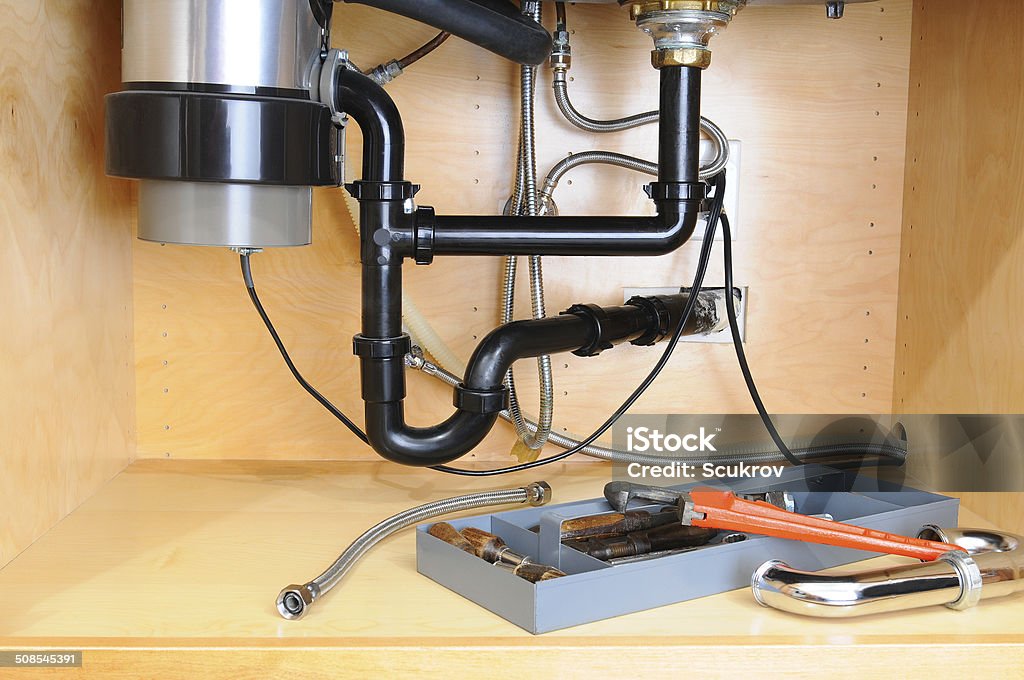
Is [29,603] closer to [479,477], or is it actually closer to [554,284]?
[479,477]

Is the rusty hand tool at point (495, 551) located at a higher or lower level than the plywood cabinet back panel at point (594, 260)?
lower

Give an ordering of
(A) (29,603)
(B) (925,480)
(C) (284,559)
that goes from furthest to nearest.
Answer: (B) (925,480) < (C) (284,559) < (A) (29,603)

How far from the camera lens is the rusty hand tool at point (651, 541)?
2.71ft

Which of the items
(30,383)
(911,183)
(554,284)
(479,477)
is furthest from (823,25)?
(30,383)

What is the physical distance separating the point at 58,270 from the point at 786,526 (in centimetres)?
71

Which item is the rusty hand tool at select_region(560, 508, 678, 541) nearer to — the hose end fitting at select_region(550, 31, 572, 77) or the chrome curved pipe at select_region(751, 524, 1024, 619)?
the chrome curved pipe at select_region(751, 524, 1024, 619)

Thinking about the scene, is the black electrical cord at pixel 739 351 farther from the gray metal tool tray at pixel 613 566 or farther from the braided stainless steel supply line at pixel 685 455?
→ the gray metal tool tray at pixel 613 566

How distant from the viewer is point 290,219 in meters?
0.89

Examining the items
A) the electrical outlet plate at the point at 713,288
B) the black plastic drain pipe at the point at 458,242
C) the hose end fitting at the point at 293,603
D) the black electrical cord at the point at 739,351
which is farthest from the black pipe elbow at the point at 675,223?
the hose end fitting at the point at 293,603

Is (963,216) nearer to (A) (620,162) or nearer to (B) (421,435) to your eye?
(A) (620,162)

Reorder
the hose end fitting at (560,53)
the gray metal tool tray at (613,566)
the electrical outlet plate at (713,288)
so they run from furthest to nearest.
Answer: the electrical outlet plate at (713,288), the hose end fitting at (560,53), the gray metal tool tray at (613,566)

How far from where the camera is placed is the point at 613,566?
0.76m

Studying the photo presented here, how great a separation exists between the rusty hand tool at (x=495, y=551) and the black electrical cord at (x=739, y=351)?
439mm

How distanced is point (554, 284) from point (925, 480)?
1.58ft
